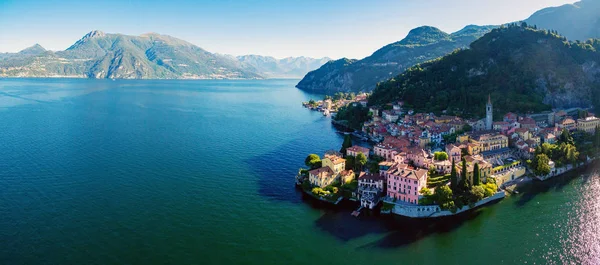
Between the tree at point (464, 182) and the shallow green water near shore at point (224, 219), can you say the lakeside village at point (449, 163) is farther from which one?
the shallow green water near shore at point (224, 219)

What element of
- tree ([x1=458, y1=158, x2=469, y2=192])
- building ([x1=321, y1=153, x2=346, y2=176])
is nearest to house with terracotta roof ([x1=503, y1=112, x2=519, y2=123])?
tree ([x1=458, y1=158, x2=469, y2=192])

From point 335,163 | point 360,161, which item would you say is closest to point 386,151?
point 360,161

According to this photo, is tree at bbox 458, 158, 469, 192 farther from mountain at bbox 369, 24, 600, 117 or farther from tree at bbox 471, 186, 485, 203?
mountain at bbox 369, 24, 600, 117

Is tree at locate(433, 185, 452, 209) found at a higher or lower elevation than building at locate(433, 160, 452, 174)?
lower

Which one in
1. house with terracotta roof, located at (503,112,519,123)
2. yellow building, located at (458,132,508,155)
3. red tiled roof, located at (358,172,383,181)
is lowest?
red tiled roof, located at (358,172,383,181)

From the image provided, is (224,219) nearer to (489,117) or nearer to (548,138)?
(548,138)

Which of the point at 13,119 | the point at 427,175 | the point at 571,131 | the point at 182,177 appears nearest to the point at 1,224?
the point at 182,177

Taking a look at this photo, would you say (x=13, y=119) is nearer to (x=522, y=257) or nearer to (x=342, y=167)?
(x=342, y=167)
